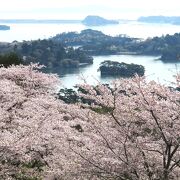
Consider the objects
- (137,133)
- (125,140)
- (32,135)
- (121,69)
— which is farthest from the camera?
(121,69)

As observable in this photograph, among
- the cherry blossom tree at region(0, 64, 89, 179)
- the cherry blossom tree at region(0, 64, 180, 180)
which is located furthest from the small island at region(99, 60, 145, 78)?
the cherry blossom tree at region(0, 64, 180, 180)

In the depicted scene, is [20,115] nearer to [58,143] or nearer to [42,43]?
[58,143]

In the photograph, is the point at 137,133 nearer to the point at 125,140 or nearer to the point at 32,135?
the point at 125,140

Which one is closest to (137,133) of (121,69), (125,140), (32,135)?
(125,140)

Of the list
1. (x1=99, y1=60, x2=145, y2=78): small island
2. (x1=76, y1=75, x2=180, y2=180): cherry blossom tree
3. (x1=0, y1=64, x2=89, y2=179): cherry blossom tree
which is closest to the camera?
(x1=76, y1=75, x2=180, y2=180): cherry blossom tree

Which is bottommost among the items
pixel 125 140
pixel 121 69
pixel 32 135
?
pixel 121 69

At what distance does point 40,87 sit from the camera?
19.1m

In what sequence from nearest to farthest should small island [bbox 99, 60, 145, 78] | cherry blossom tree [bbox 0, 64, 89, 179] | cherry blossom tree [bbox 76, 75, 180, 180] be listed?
cherry blossom tree [bbox 76, 75, 180, 180]
cherry blossom tree [bbox 0, 64, 89, 179]
small island [bbox 99, 60, 145, 78]

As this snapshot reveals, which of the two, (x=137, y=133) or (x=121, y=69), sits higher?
(x=137, y=133)

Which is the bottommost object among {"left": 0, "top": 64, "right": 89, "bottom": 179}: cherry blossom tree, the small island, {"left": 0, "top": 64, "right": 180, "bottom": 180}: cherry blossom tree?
the small island

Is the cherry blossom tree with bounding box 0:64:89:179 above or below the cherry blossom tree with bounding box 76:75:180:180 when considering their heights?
below

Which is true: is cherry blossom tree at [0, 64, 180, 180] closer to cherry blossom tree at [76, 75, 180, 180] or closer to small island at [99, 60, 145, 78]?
cherry blossom tree at [76, 75, 180, 180]

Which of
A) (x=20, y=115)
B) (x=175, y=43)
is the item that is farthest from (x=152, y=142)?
(x=175, y=43)

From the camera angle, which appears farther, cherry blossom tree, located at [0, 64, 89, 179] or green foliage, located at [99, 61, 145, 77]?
green foliage, located at [99, 61, 145, 77]
